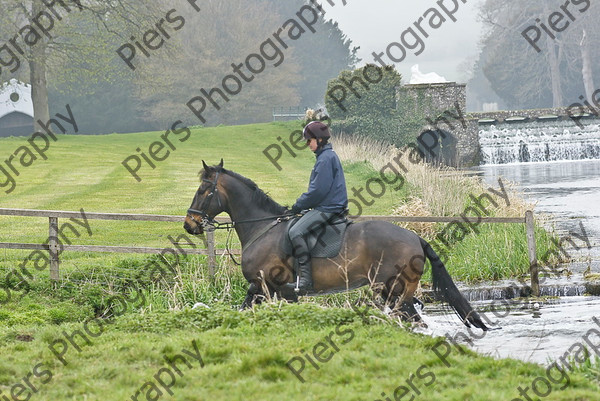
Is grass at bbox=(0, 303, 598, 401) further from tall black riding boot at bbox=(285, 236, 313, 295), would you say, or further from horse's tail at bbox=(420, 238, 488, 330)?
horse's tail at bbox=(420, 238, 488, 330)

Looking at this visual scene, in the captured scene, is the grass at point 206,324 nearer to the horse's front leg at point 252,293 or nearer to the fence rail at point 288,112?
the horse's front leg at point 252,293

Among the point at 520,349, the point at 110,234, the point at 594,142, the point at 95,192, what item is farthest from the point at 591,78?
the point at 520,349

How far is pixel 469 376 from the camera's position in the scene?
7.27 metres

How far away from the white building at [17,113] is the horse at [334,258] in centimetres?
5588

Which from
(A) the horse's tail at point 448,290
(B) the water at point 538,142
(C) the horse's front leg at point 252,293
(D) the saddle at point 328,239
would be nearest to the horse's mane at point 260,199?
(D) the saddle at point 328,239

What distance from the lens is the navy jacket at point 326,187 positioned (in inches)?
391

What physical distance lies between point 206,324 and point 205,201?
176 cm

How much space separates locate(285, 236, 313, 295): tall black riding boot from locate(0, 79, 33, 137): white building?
56865 millimetres

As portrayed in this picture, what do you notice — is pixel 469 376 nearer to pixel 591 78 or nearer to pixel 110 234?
pixel 110 234

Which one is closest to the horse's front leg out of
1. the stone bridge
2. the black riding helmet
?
the black riding helmet

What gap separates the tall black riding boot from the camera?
10.1 metres

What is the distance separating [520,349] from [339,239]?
248cm

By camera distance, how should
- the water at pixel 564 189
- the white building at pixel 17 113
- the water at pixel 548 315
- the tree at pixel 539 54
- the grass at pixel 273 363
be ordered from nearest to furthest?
1. the grass at pixel 273 363
2. the water at pixel 548 315
3. the water at pixel 564 189
4. the white building at pixel 17 113
5. the tree at pixel 539 54

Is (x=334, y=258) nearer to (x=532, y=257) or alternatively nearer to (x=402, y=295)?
(x=402, y=295)
